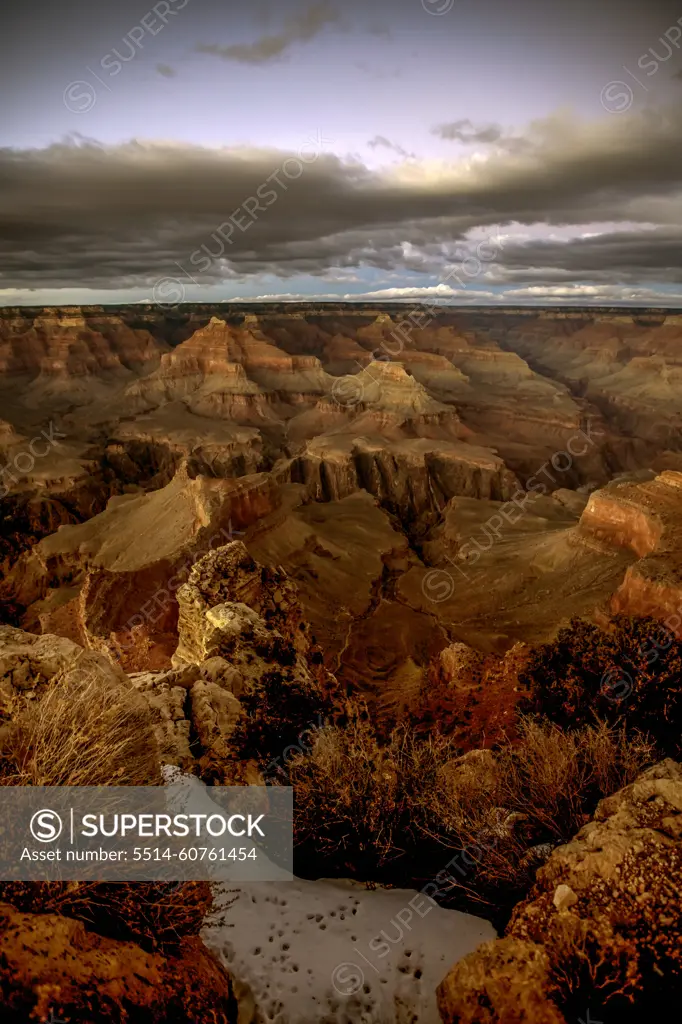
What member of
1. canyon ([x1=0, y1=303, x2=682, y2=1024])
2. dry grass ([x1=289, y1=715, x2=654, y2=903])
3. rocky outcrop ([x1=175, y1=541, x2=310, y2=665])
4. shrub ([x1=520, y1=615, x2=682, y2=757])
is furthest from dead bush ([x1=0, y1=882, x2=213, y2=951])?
shrub ([x1=520, y1=615, x2=682, y2=757])

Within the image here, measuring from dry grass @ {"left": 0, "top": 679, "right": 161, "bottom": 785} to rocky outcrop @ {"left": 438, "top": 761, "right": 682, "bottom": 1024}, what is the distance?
154 inches

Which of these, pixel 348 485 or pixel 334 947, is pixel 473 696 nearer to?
pixel 334 947

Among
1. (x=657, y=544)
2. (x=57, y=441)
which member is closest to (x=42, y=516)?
(x=57, y=441)

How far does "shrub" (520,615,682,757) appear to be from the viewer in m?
13.0

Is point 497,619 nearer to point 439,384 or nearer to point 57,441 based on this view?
point 57,441

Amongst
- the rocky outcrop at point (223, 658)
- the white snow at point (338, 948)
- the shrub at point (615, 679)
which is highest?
the rocky outcrop at point (223, 658)

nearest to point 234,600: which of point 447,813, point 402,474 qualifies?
point 447,813

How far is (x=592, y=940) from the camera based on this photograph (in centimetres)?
460

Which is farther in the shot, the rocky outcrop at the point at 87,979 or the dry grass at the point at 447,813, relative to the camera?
the dry grass at the point at 447,813

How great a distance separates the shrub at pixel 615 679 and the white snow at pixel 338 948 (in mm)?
6737

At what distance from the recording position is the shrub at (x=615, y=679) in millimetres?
12984

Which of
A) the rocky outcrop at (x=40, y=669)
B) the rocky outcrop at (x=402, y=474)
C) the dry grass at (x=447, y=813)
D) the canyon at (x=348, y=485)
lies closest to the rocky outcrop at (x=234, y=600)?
the rocky outcrop at (x=40, y=669)

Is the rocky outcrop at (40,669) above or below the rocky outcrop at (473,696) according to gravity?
above

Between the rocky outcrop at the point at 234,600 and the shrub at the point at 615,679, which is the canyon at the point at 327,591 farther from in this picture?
the shrub at the point at 615,679
